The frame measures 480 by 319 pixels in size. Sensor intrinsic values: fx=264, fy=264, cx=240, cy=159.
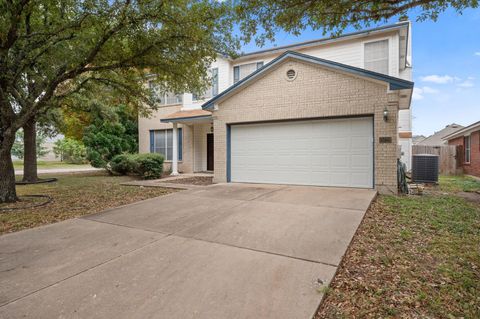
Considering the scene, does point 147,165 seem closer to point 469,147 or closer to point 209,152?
point 209,152

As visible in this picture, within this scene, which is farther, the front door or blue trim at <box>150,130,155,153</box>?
blue trim at <box>150,130,155,153</box>

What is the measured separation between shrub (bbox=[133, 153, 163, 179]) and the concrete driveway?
699cm

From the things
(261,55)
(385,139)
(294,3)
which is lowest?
(385,139)

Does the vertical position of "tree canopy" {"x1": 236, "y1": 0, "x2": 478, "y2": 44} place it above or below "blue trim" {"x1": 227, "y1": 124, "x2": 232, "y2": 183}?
above

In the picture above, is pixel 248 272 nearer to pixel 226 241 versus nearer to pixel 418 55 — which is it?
pixel 226 241

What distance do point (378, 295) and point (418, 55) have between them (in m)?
17.6

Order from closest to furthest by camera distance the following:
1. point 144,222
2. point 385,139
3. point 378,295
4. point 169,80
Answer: point 378,295 < point 144,222 < point 385,139 < point 169,80

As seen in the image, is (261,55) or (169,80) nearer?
(169,80)

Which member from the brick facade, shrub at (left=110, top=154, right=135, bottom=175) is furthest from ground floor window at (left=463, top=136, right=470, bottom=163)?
shrub at (left=110, top=154, right=135, bottom=175)

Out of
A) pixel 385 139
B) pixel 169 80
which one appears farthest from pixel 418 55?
pixel 169 80

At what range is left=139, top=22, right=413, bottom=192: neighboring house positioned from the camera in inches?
330

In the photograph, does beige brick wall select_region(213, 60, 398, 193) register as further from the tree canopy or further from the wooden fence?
the wooden fence

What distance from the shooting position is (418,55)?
51.4ft

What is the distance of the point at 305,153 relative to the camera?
31.9 feet
